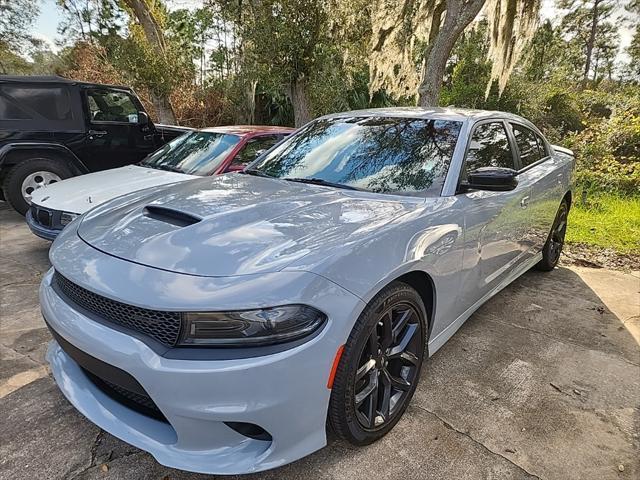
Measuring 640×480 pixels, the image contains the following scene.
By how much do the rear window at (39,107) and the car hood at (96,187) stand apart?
5.76 ft

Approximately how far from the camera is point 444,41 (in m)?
6.49

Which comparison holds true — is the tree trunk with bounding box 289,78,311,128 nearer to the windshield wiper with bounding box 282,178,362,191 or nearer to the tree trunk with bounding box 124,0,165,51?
the tree trunk with bounding box 124,0,165,51

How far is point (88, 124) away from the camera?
597 cm

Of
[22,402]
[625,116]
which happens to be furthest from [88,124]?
[625,116]

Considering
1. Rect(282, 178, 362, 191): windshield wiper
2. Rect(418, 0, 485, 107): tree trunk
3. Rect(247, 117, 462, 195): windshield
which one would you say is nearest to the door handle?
Rect(247, 117, 462, 195): windshield

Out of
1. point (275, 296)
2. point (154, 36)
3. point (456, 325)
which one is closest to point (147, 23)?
point (154, 36)

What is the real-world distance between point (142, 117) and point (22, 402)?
5042 millimetres

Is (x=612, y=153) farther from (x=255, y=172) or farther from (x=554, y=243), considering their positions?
(x=255, y=172)

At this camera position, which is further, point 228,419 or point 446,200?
point 446,200

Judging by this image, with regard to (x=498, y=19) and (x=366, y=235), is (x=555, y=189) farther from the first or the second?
(x=498, y=19)

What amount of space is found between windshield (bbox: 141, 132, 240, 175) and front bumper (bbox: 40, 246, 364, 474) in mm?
3085

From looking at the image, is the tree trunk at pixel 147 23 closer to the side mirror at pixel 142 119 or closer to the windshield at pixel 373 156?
the side mirror at pixel 142 119

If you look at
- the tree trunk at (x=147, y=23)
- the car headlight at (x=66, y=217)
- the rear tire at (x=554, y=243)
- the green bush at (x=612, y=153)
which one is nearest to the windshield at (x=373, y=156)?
the car headlight at (x=66, y=217)

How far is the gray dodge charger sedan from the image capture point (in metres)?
1.49
